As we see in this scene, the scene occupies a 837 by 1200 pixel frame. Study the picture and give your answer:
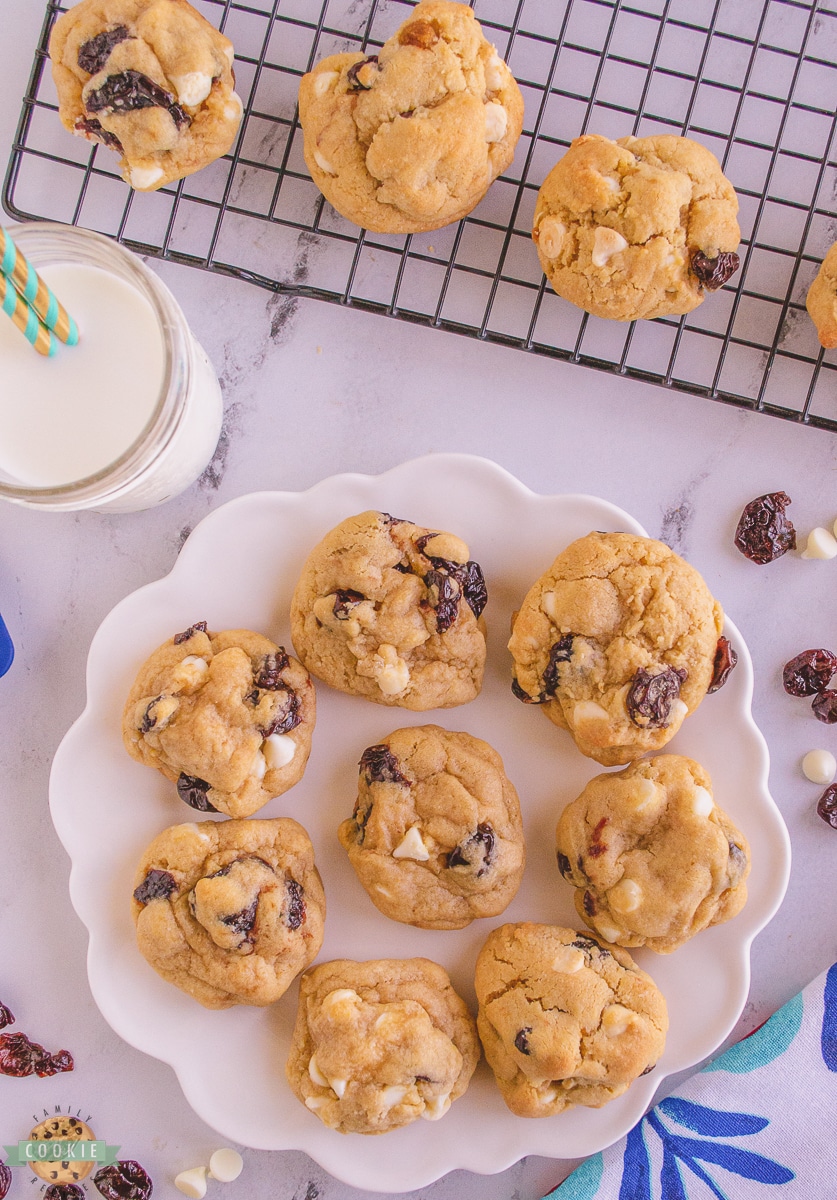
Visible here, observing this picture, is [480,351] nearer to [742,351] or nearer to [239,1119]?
[742,351]

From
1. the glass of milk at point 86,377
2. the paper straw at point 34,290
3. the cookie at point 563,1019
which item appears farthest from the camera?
the cookie at point 563,1019

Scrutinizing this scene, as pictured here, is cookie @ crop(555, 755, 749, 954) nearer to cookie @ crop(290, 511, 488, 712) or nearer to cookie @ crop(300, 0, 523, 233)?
cookie @ crop(290, 511, 488, 712)

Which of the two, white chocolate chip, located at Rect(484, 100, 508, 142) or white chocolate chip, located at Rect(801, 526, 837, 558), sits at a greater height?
white chocolate chip, located at Rect(484, 100, 508, 142)

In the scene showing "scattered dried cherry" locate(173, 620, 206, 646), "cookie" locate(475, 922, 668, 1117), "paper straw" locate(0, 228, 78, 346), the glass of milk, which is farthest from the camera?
A: "scattered dried cherry" locate(173, 620, 206, 646)

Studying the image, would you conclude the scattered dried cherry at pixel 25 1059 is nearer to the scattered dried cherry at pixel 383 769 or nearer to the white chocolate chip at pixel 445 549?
the scattered dried cherry at pixel 383 769

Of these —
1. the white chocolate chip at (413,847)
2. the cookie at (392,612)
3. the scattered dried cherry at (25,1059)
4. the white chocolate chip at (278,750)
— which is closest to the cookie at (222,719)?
the white chocolate chip at (278,750)

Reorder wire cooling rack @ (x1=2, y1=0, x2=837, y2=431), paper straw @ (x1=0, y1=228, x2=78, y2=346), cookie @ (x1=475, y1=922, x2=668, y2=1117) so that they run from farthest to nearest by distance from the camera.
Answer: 1. wire cooling rack @ (x1=2, y1=0, x2=837, y2=431)
2. cookie @ (x1=475, y1=922, x2=668, y2=1117)
3. paper straw @ (x1=0, y1=228, x2=78, y2=346)

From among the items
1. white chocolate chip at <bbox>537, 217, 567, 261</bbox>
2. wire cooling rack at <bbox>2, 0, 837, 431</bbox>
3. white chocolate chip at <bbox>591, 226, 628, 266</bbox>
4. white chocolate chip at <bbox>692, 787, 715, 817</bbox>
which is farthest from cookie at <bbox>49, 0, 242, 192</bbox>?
white chocolate chip at <bbox>692, 787, 715, 817</bbox>
